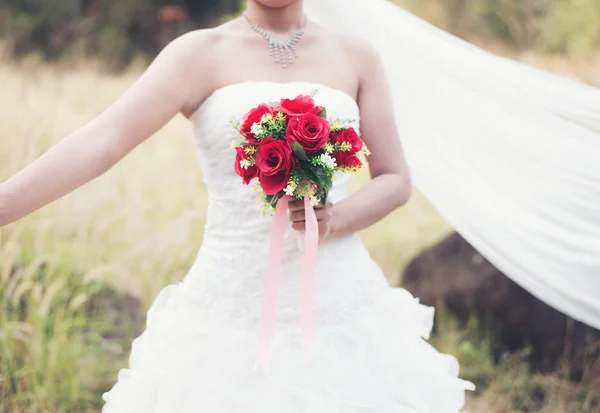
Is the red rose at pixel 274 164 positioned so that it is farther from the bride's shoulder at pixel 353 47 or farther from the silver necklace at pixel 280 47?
the bride's shoulder at pixel 353 47

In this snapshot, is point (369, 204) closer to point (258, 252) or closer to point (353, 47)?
point (258, 252)

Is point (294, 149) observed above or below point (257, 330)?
above

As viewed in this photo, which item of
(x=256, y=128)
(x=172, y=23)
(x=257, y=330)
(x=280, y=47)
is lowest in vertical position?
(x=257, y=330)

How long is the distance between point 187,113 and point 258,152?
53 cm

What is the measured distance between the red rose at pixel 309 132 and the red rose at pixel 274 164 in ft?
0.10

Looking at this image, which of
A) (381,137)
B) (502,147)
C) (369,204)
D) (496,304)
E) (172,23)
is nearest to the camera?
(369,204)

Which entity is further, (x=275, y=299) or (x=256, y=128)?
(x=275, y=299)

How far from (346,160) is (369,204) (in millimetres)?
428

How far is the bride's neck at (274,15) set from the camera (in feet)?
6.85

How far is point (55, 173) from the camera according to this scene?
177 centimetres

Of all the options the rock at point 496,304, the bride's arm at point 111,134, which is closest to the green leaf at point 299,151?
the bride's arm at point 111,134

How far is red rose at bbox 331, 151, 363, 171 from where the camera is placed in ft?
5.33

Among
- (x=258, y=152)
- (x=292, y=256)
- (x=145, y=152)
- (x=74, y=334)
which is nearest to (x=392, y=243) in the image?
(x=145, y=152)

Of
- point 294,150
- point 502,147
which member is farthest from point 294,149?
point 502,147
